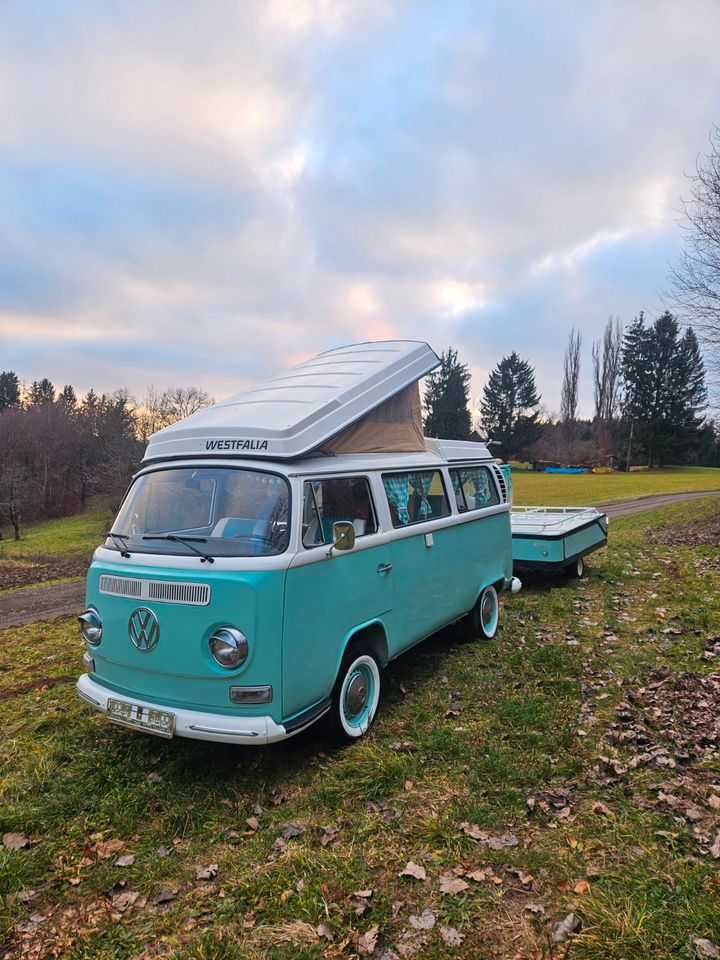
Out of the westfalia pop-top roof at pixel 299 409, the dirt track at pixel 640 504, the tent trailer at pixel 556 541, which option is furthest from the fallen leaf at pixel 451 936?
the dirt track at pixel 640 504

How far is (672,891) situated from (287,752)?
106 inches

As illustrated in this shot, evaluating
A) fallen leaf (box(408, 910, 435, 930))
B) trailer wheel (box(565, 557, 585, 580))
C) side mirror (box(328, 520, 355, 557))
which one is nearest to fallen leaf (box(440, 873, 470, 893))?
fallen leaf (box(408, 910, 435, 930))

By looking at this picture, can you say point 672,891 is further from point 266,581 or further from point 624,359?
point 624,359

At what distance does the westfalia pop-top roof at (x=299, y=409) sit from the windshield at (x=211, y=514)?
0.70 feet

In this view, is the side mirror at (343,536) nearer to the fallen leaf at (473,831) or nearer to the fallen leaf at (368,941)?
the fallen leaf at (473,831)

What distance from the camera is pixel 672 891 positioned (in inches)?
113

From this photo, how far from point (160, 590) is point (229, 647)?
645 mm

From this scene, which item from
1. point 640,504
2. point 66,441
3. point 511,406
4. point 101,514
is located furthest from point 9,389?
point 640,504

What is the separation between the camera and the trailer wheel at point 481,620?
269 inches

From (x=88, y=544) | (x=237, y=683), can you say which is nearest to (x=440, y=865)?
(x=237, y=683)

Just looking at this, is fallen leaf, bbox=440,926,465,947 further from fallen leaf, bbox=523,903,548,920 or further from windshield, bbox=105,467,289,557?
windshield, bbox=105,467,289,557

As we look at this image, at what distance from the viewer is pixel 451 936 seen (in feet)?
8.91

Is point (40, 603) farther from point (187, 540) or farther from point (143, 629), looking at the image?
point (187, 540)

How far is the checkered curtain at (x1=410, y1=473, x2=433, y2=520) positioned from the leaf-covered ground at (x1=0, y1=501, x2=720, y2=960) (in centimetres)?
172
